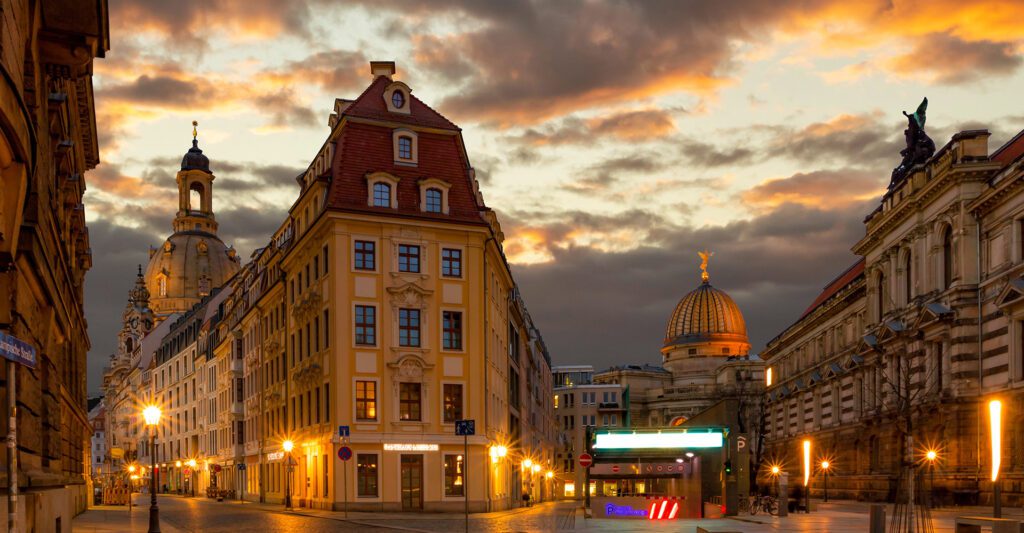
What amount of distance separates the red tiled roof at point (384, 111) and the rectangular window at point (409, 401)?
1268 cm

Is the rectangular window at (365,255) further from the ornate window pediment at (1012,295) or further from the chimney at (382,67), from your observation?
the ornate window pediment at (1012,295)

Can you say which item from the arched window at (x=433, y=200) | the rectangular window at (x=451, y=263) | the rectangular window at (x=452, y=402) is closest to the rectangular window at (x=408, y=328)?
the rectangular window at (x=451, y=263)

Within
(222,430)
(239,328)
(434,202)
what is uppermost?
(434,202)

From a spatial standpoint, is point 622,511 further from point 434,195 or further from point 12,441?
point 12,441

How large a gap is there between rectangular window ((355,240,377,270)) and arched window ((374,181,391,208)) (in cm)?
185

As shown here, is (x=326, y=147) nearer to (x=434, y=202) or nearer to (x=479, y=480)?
(x=434, y=202)

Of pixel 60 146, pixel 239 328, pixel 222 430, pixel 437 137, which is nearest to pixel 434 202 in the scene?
pixel 437 137

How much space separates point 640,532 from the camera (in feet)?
118

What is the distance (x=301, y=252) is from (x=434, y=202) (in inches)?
381

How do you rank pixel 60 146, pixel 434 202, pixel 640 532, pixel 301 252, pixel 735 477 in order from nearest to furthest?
pixel 60 146
pixel 640 532
pixel 735 477
pixel 434 202
pixel 301 252

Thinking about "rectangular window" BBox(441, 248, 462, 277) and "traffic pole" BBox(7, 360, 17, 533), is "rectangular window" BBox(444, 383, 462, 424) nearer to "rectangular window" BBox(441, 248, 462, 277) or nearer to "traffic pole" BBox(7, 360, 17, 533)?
"rectangular window" BBox(441, 248, 462, 277)

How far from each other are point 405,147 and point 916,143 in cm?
3434

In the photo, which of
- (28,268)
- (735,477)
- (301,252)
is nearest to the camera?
(28,268)

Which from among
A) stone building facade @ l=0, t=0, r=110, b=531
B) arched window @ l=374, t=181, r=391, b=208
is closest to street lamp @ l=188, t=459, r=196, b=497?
arched window @ l=374, t=181, r=391, b=208
